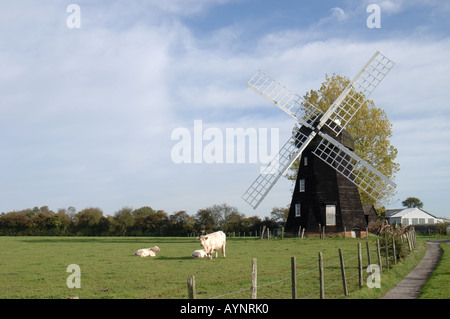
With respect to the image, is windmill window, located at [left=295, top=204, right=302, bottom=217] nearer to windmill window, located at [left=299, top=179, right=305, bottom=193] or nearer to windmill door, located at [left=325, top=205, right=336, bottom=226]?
windmill window, located at [left=299, top=179, right=305, bottom=193]

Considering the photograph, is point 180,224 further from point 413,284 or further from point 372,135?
point 413,284

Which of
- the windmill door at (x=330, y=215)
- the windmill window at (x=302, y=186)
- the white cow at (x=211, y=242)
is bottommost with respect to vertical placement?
the white cow at (x=211, y=242)

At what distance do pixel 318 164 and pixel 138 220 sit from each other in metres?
51.6

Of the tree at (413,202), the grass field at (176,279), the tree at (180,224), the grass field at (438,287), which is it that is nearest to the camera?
the grass field at (438,287)

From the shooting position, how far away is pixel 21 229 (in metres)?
84.9

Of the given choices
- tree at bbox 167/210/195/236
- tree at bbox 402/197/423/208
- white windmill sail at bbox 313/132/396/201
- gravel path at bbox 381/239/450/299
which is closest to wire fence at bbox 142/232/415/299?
gravel path at bbox 381/239/450/299

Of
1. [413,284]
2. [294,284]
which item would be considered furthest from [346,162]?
[294,284]

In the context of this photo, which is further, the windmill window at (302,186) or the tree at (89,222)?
the tree at (89,222)

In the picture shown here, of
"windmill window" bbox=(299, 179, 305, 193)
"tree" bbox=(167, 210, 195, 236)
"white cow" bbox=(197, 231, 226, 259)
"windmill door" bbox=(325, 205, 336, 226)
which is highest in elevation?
"windmill window" bbox=(299, 179, 305, 193)

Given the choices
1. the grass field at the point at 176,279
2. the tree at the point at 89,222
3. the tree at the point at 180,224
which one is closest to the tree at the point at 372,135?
the grass field at the point at 176,279

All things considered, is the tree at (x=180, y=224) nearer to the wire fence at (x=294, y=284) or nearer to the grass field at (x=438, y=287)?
the wire fence at (x=294, y=284)

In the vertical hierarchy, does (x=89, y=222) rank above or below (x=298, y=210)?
below
